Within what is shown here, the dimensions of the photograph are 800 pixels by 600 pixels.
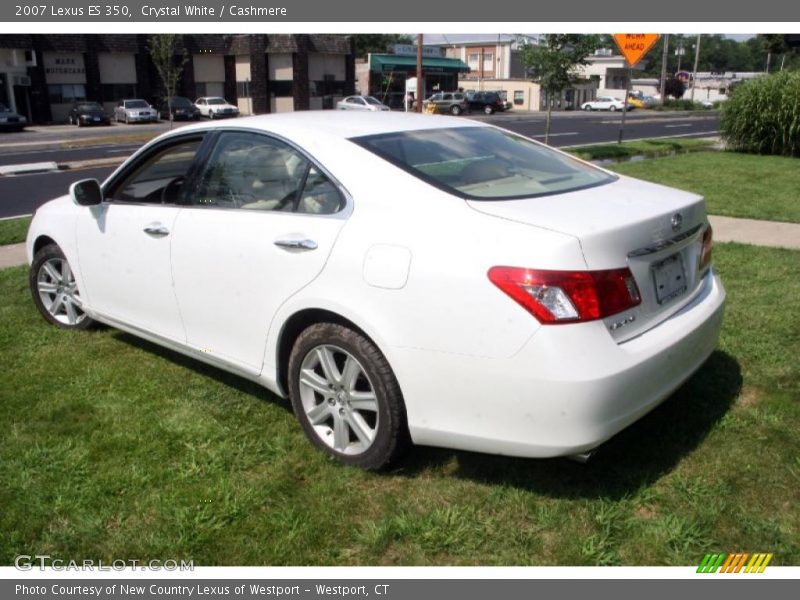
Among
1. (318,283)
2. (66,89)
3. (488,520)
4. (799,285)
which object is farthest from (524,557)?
(66,89)

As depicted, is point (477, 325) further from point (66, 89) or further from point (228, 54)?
point (228, 54)

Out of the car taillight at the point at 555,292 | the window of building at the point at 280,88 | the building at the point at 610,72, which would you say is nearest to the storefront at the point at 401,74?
the window of building at the point at 280,88

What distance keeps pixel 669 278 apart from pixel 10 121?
4198 cm

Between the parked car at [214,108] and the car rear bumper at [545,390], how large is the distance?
48093 mm

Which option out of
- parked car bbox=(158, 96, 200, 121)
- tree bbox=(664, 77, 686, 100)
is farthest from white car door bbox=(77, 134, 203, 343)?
tree bbox=(664, 77, 686, 100)

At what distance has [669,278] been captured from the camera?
329cm

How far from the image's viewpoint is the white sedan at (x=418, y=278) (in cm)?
283

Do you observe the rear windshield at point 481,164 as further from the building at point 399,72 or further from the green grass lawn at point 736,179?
the building at point 399,72

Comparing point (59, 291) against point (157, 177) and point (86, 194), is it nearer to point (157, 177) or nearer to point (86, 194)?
point (86, 194)

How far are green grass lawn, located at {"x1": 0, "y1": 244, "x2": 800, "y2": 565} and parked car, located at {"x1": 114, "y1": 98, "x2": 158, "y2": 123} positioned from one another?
44107 mm

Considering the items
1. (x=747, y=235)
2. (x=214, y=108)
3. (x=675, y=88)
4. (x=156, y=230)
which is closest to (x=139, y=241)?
(x=156, y=230)

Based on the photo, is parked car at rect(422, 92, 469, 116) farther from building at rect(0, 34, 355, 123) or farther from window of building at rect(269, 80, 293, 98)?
window of building at rect(269, 80, 293, 98)

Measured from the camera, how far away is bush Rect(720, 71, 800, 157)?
18141 millimetres

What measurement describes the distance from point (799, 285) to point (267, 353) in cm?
457
